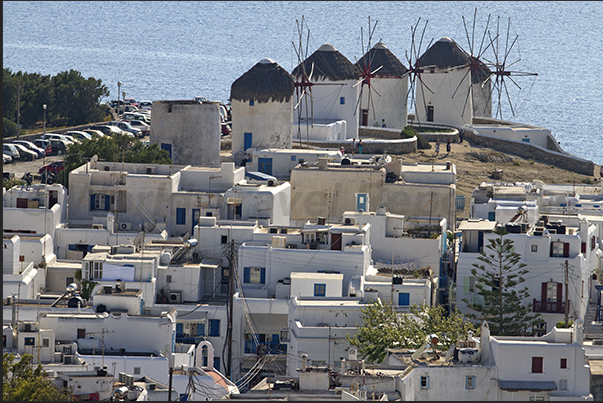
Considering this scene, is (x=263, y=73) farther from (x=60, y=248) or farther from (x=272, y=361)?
(x=272, y=361)

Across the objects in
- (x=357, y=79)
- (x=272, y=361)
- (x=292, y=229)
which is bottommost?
(x=272, y=361)

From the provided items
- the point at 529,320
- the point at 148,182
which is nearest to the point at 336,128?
the point at 148,182

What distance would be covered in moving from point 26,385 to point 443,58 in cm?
5163

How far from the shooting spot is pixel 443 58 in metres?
73.9

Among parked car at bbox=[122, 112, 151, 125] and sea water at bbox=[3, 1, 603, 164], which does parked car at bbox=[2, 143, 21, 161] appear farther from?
sea water at bbox=[3, 1, 603, 164]

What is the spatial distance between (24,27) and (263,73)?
467ft

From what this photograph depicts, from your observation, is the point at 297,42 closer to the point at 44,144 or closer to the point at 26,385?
the point at 44,144

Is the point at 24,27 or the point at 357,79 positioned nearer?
the point at 357,79

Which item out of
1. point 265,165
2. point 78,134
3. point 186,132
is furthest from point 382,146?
point 78,134

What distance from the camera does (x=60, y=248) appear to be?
43938 mm

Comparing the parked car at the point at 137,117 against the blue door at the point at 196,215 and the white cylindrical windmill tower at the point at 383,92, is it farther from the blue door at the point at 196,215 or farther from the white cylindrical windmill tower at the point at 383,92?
the blue door at the point at 196,215

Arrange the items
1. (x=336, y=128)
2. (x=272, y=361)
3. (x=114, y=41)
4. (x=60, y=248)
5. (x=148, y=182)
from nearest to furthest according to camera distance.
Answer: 1. (x=272, y=361)
2. (x=60, y=248)
3. (x=148, y=182)
4. (x=336, y=128)
5. (x=114, y=41)

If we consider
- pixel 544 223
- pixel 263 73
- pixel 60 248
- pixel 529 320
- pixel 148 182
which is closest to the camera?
pixel 529 320

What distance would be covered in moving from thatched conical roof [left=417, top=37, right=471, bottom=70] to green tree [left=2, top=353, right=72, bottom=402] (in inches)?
1928
